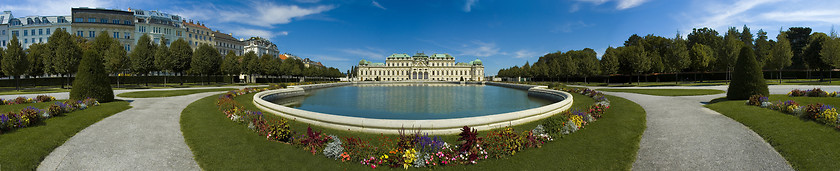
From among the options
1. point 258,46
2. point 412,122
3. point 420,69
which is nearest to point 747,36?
point 412,122

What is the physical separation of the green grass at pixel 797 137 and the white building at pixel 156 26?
87.4m

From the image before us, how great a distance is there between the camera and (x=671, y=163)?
754 cm

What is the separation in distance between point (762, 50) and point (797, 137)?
62.5 metres

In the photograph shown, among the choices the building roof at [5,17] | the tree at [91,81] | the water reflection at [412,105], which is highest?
the building roof at [5,17]

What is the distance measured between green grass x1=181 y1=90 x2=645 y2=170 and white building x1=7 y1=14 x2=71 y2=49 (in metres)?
85.7

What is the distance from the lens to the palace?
134125 mm

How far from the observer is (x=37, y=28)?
64.8 m

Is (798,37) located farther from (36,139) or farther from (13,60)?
(13,60)

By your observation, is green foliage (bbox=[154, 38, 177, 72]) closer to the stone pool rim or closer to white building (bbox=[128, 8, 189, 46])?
white building (bbox=[128, 8, 189, 46])

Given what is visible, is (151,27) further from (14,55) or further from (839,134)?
(839,134)

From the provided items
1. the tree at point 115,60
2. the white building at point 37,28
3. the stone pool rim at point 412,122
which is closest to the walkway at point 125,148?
the stone pool rim at point 412,122

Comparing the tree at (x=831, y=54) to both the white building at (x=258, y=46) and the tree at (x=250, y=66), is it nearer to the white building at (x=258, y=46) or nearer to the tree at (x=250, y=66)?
the tree at (x=250, y=66)

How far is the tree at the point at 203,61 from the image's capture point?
46.7 meters

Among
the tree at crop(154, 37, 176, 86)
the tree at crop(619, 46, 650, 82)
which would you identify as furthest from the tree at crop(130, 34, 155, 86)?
the tree at crop(619, 46, 650, 82)
